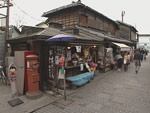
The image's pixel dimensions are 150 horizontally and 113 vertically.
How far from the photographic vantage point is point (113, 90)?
18.0 ft

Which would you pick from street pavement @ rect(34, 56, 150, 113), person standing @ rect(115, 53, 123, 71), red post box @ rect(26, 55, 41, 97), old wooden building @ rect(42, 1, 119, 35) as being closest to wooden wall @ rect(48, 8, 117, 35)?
old wooden building @ rect(42, 1, 119, 35)

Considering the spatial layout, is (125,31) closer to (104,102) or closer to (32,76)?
(104,102)

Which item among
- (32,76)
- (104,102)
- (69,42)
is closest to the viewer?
(104,102)

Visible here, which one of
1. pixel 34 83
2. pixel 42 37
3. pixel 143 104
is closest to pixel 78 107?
pixel 34 83

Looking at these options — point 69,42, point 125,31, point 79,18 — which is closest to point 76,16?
point 79,18

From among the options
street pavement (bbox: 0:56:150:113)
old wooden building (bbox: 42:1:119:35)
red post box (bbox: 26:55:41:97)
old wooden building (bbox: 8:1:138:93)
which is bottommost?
street pavement (bbox: 0:56:150:113)

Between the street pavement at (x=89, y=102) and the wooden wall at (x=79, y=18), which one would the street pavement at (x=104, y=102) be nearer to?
the street pavement at (x=89, y=102)

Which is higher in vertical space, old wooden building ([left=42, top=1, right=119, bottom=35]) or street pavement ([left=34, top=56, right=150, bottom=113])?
old wooden building ([left=42, top=1, right=119, bottom=35])

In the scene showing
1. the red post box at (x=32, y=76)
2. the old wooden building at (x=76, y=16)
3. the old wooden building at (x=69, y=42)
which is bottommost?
the red post box at (x=32, y=76)

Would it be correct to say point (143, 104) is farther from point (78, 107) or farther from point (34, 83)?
point (34, 83)

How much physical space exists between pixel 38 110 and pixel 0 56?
6.41 m

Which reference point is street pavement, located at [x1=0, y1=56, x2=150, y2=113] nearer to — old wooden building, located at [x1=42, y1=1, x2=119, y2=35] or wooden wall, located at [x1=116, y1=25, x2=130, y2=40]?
old wooden building, located at [x1=42, y1=1, x2=119, y2=35]

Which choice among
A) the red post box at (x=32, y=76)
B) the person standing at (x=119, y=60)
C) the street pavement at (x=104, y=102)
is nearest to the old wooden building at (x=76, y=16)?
the person standing at (x=119, y=60)

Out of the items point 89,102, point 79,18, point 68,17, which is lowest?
point 89,102
